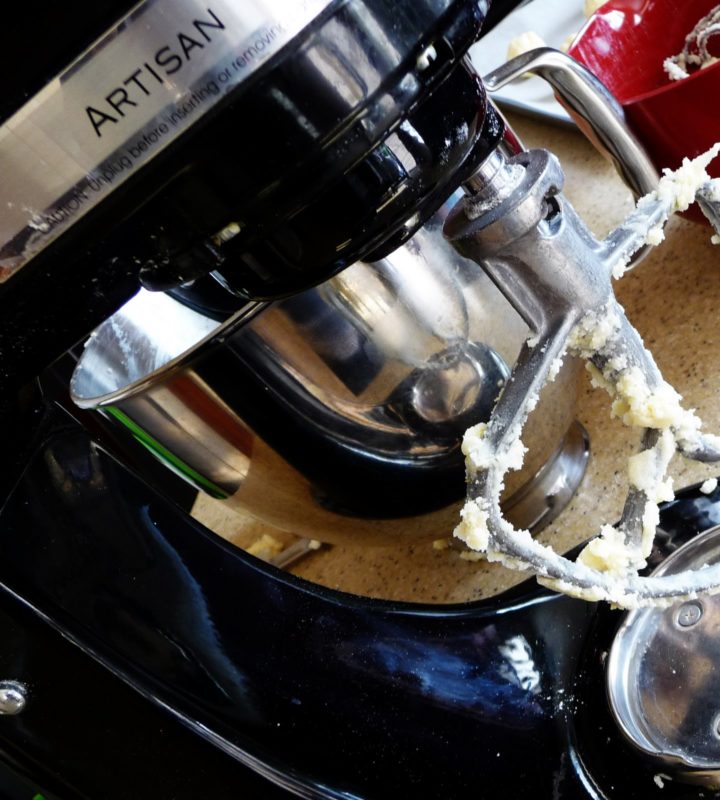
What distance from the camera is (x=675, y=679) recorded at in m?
0.37

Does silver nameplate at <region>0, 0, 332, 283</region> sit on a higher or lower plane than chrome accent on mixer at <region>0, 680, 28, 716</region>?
higher

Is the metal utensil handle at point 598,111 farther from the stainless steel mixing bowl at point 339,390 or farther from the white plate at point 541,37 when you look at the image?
the white plate at point 541,37

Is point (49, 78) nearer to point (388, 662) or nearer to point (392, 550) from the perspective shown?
point (388, 662)

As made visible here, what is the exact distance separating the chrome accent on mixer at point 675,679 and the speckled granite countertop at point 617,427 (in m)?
0.14

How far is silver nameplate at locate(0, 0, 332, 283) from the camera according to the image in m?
0.23

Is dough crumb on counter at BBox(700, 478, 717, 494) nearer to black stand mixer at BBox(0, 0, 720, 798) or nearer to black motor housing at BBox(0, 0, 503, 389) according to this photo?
black stand mixer at BBox(0, 0, 720, 798)

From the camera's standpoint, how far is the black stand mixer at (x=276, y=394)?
0.25m

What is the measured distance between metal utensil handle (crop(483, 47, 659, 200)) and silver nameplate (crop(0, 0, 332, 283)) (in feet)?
0.66

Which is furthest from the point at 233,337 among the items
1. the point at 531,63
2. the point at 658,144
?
the point at 658,144

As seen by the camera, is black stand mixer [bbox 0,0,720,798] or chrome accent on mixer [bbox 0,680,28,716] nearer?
black stand mixer [bbox 0,0,720,798]

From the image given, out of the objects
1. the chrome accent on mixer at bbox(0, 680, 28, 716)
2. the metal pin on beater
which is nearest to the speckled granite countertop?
the metal pin on beater

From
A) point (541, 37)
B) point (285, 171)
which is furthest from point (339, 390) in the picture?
point (541, 37)

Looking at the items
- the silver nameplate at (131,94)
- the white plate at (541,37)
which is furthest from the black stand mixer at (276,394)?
the white plate at (541,37)

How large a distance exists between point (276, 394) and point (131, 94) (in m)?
0.19
